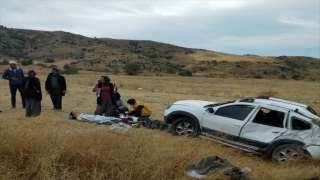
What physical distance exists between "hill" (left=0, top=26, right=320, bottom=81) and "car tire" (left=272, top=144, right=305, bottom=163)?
5170 cm

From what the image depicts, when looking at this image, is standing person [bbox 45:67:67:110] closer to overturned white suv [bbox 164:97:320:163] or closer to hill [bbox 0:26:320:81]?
overturned white suv [bbox 164:97:320:163]

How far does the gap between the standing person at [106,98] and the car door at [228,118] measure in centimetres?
351

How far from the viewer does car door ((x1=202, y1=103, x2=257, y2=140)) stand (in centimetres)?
834

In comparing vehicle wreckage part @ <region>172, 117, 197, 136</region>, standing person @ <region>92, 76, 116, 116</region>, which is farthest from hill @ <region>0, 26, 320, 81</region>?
vehicle wreckage part @ <region>172, 117, 197, 136</region>

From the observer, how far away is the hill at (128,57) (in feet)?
223

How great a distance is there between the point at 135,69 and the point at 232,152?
42.4 meters

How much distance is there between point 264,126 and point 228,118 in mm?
795

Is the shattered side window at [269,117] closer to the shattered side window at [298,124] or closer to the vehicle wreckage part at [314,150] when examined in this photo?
the shattered side window at [298,124]

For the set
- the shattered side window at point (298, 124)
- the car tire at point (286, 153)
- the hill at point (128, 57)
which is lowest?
the car tire at point (286, 153)

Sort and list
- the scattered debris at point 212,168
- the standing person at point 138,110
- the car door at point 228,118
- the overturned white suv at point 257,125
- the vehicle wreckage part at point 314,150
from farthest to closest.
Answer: the standing person at point 138,110
the car door at point 228,118
the overturned white suv at point 257,125
the vehicle wreckage part at point 314,150
the scattered debris at point 212,168

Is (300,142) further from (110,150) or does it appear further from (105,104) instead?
(105,104)

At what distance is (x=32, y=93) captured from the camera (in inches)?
440

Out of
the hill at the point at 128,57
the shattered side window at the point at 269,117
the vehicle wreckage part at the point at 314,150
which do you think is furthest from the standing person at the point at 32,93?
the hill at the point at 128,57

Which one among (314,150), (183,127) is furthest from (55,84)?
(314,150)
